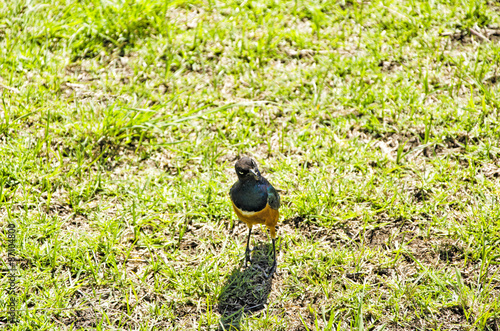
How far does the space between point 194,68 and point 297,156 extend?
1723 millimetres

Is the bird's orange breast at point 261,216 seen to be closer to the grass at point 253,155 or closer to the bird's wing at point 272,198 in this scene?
the bird's wing at point 272,198

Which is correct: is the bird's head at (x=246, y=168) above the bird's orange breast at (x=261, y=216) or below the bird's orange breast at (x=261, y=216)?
above

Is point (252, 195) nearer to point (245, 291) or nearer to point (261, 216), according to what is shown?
point (261, 216)

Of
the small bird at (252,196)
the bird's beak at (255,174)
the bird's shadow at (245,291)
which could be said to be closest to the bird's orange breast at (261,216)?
the small bird at (252,196)

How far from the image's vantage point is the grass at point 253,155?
380cm

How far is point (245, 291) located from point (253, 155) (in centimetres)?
151

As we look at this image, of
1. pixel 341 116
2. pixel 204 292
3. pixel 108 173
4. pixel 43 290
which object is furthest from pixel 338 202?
pixel 43 290

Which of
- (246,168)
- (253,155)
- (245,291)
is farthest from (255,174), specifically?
(253,155)

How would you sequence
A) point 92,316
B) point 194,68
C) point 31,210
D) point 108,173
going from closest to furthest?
point 92,316, point 31,210, point 108,173, point 194,68

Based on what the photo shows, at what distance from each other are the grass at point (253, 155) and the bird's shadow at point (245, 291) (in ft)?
0.05

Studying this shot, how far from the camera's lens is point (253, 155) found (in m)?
4.93

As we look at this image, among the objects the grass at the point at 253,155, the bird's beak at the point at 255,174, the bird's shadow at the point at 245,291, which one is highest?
the bird's beak at the point at 255,174

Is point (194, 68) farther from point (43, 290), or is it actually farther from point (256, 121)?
point (43, 290)

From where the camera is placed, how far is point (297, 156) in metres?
4.86
